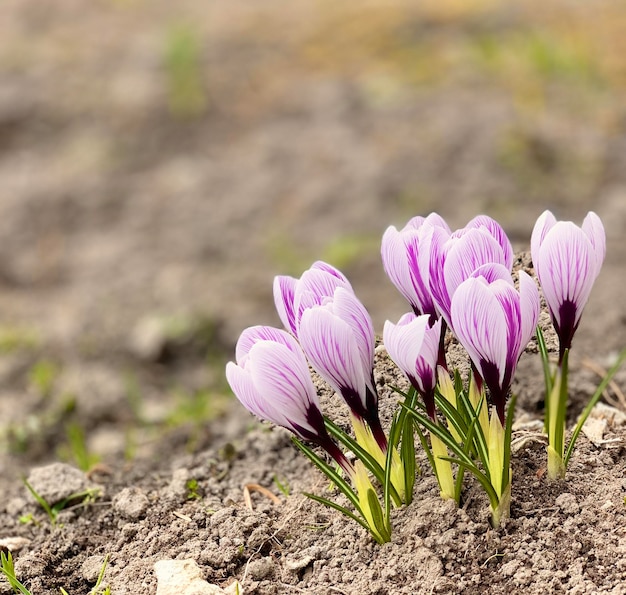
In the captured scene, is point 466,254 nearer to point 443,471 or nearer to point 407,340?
point 407,340

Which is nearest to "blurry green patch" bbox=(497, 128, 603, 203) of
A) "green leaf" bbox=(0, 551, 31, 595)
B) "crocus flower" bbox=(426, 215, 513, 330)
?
"crocus flower" bbox=(426, 215, 513, 330)

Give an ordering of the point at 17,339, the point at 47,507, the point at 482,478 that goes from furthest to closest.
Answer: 1. the point at 17,339
2. the point at 47,507
3. the point at 482,478

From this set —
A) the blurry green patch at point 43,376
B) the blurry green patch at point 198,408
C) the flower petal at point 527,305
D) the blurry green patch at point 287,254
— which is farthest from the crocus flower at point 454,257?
the blurry green patch at point 287,254

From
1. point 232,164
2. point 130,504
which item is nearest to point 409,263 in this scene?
point 130,504

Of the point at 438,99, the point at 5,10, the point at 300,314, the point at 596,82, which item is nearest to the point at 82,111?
the point at 5,10

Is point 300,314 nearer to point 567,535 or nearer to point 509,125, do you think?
point 567,535

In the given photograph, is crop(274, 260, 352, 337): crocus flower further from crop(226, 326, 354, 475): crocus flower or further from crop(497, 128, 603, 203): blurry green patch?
crop(497, 128, 603, 203): blurry green patch

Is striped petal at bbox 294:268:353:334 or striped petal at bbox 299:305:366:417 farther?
striped petal at bbox 294:268:353:334
